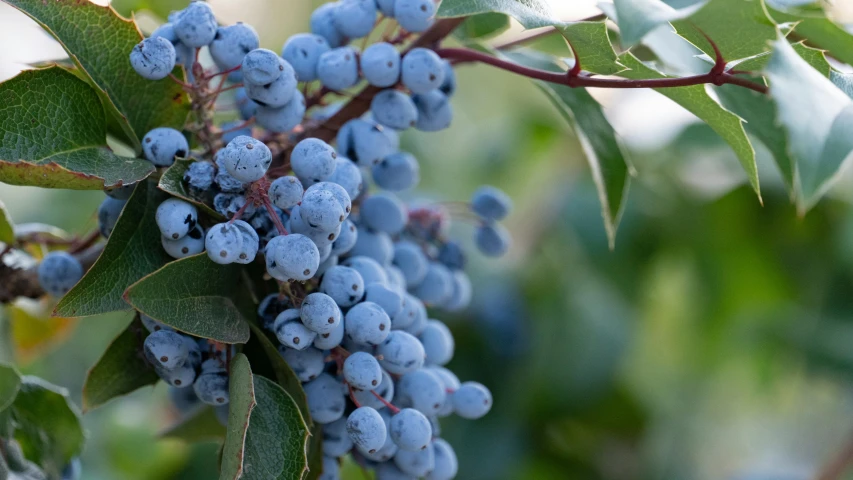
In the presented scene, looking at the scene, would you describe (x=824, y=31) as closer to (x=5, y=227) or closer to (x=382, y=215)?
(x=382, y=215)

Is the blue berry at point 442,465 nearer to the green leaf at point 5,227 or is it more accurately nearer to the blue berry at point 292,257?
the blue berry at point 292,257

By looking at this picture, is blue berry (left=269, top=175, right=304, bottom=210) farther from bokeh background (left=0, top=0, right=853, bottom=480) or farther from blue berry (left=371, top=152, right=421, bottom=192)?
bokeh background (left=0, top=0, right=853, bottom=480)

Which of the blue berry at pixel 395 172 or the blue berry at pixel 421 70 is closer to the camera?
the blue berry at pixel 421 70

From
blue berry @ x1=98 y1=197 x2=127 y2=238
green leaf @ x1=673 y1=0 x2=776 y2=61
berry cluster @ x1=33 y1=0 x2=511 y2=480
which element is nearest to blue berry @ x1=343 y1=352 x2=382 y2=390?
berry cluster @ x1=33 y1=0 x2=511 y2=480

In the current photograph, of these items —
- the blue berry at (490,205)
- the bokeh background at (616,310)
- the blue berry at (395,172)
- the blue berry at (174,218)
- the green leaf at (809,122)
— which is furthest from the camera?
the bokeh background at (616,310)

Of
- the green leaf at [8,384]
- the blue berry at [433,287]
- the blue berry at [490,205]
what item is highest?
the green leaf at [8,384]

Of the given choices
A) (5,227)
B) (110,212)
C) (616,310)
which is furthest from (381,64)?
(616,310)

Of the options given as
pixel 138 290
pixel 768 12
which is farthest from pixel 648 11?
pixel 138 290

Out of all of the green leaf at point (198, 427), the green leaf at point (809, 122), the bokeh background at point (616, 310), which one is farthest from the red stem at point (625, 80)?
the bokeh background at point (616, 310)
